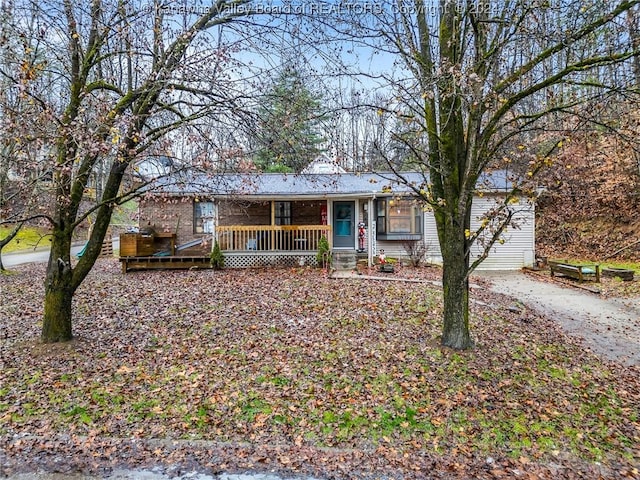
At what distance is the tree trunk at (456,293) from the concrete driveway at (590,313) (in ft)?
8.69

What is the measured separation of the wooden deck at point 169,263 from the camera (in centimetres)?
1394

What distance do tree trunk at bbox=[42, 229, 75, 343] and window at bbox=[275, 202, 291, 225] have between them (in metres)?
11.1

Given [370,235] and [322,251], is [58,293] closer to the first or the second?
[322,251]

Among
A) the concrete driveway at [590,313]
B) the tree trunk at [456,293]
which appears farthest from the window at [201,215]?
the tree trunk at [456,293]

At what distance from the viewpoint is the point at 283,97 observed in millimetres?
6535

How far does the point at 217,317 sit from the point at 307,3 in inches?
238

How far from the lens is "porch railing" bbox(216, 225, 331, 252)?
14375 mm

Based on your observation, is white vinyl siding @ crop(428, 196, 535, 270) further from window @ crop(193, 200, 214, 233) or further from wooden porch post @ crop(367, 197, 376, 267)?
window @ crop(193, 200, 214, 233)

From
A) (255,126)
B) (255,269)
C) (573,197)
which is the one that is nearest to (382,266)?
(255,269)

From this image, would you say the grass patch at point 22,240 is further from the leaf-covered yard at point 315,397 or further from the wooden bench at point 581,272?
the wooden bench at point 581,272

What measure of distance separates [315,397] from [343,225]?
11829 millimetres

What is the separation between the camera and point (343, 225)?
16.3m

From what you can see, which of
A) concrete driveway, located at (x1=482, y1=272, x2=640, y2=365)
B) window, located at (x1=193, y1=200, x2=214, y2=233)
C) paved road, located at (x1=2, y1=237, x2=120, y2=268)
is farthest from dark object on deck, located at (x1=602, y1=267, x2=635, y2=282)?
paved road, located at (x1=2, y1=237, x2=120, y2=268)

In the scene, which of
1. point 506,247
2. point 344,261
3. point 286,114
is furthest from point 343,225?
point 286,114
